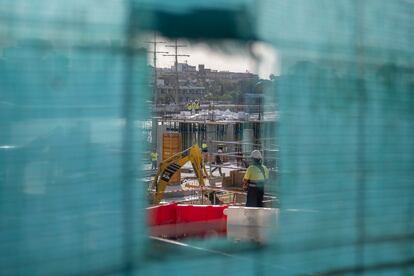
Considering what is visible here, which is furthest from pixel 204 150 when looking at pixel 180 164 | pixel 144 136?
pixel 144 136

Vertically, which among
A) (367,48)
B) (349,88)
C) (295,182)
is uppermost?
(367,48)

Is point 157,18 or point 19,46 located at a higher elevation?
point 157,18

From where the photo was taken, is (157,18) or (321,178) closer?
(157,18)

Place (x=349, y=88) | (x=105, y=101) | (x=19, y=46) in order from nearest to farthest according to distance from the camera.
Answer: (x=19, y=46) < (x=105, y=101) < (x=349, y=88)

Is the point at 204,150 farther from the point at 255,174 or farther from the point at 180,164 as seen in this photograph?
the point at 255,174

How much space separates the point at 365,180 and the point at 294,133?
0.58m

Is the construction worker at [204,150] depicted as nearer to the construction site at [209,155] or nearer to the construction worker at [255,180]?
the construction site at [209,155]

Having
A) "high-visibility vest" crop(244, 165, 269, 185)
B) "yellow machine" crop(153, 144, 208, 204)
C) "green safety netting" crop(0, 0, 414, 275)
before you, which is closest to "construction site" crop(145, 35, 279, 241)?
"yellow machine" crop(153, 144, 208, 204)

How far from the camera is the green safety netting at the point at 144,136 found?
219 centimetres

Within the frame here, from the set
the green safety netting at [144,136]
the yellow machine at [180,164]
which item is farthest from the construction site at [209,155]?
the green safety netting at [144,136]

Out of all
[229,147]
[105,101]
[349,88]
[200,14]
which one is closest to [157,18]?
[200,14]

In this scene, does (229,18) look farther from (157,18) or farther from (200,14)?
(157,18)

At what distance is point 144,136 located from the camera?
250cm

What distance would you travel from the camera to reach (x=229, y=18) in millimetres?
2717
